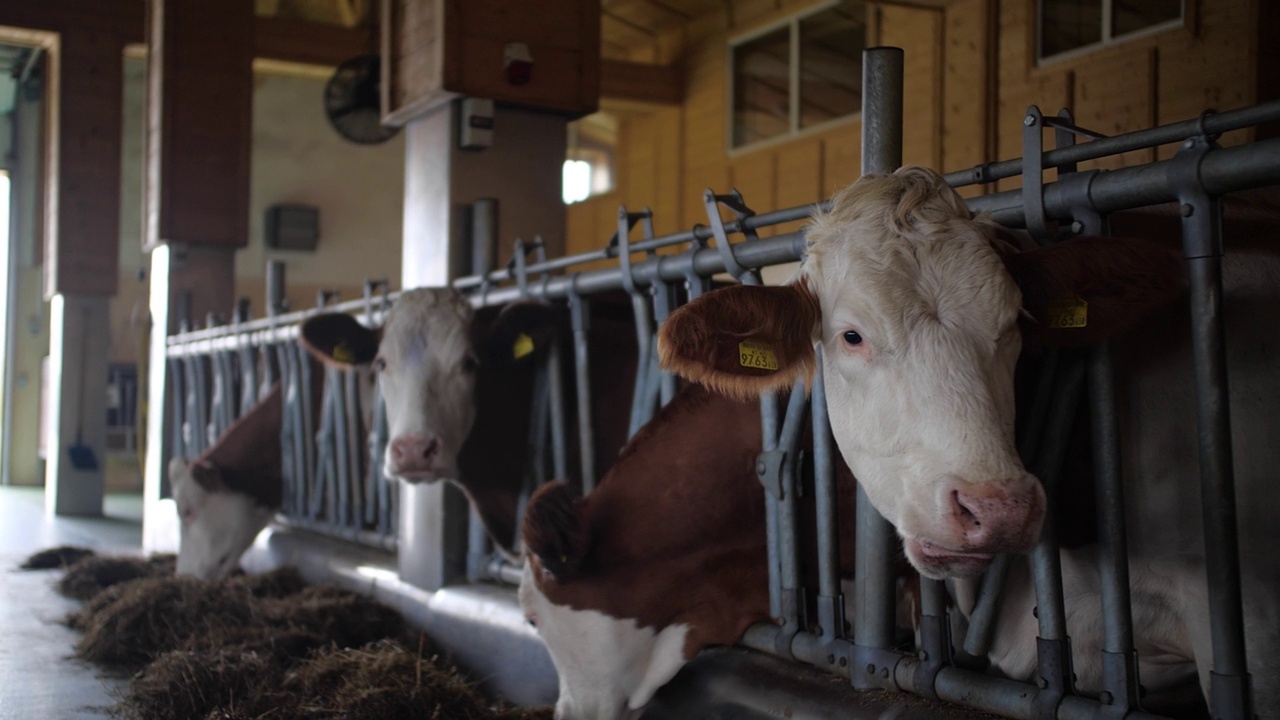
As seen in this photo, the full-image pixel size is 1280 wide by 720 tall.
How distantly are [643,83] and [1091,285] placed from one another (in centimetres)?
1176

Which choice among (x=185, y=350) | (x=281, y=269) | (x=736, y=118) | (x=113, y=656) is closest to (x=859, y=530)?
(x=113, y=656)

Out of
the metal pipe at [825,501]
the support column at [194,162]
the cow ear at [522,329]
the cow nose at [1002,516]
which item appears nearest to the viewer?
the cow nose at [1002,516]

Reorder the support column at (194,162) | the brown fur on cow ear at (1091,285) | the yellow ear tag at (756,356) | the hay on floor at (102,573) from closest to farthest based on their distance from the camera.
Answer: the brown fur on cow ear at (1091,285) < the yellow ear tag at (756,356) < the hay on floor at (102,573) < the support column at (194,162)

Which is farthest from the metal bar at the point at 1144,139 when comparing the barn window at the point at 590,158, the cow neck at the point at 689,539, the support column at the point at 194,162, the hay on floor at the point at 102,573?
the barn window at the point at 590,158

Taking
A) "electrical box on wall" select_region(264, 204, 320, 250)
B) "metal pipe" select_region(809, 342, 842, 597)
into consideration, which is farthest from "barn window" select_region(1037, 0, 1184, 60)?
"electrical box on wall" select_region(264, 204, 320, 250)

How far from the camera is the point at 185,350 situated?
8070mm

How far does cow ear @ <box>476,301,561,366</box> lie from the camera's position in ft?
13.2

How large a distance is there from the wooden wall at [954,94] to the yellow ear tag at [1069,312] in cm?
454

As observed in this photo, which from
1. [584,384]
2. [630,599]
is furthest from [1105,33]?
[630,599]

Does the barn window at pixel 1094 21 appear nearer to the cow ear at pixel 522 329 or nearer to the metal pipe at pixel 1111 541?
the cow ear at pixel 522 329

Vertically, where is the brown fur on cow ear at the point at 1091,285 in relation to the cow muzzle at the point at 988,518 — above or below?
above

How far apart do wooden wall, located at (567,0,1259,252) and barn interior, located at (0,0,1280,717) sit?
25 millimetres

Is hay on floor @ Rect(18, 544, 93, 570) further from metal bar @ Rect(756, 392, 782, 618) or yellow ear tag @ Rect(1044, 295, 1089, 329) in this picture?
yellow ear tag @ Rect(1044, 295, 1089, 329)

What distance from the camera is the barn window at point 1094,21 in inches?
300
